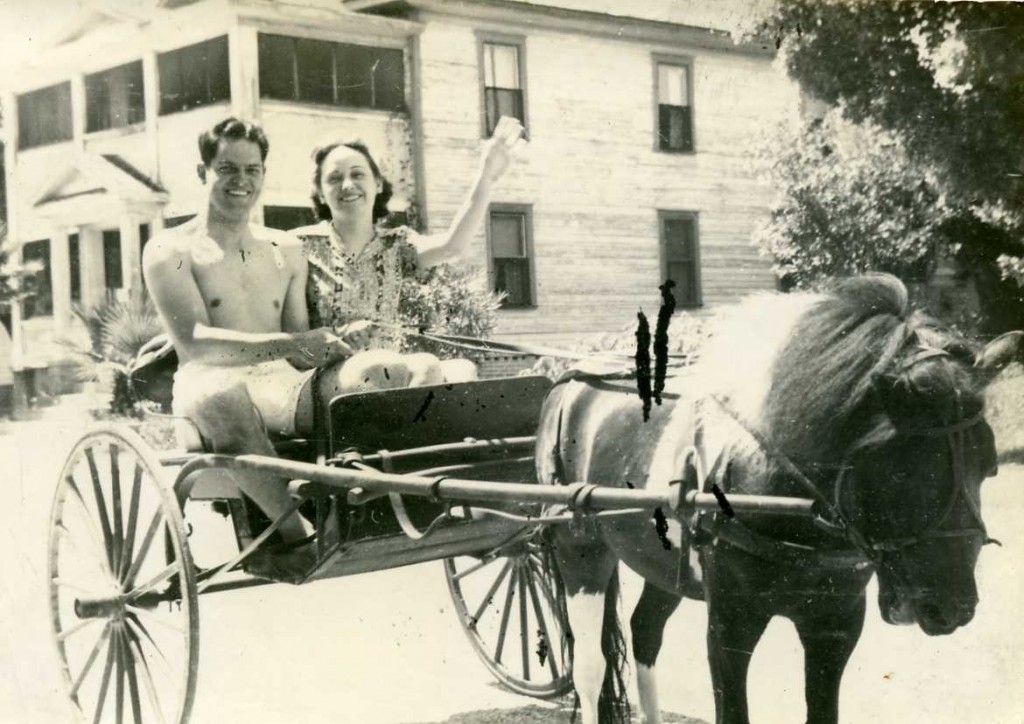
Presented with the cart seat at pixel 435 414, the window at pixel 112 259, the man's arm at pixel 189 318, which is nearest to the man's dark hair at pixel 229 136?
the man's arm at pixel 189 318

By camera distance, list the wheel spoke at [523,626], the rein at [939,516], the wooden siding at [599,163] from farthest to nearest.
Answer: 1. the wheel spoke at [523,626]
2. the wooden siding at [599,163]
3. the rein at [939,516]

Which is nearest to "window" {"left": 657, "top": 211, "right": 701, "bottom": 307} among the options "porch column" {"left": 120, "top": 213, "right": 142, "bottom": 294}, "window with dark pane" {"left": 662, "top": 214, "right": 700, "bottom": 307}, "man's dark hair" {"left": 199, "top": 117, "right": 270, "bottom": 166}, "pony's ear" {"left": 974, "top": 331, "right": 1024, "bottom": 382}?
"window with dark pane" {"left": 662, "top": 214, "right": 700, "bottom": 307}

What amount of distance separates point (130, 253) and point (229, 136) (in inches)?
20.3

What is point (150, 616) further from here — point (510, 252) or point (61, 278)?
point (510, 252)

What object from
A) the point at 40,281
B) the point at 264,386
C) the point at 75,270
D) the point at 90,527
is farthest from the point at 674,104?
the point at 90,527

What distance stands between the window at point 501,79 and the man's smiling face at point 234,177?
0.71m

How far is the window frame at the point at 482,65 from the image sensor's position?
3.22m

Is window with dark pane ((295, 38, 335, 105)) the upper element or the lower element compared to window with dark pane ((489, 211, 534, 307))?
upper

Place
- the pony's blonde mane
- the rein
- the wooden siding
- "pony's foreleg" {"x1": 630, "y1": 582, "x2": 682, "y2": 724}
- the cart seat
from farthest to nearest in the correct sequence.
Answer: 1. "pony's foreleg" {"x1": 630, "y1": 582, "x2": 682, "y2": 724}
2. the wooden siding
3. the cart seat
4. the pony's blonde mane
5. the rein

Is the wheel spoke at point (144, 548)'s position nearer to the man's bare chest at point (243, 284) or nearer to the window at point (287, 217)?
the man's bare chest at point (243, 284)

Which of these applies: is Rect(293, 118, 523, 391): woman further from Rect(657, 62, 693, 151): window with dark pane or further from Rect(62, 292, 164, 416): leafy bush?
Rect(62, 292, 164, 416): leafy bush

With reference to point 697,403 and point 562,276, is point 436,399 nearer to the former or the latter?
point 562,276

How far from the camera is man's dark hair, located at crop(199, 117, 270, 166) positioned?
3.12 meters

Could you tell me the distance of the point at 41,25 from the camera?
11.1 feet
